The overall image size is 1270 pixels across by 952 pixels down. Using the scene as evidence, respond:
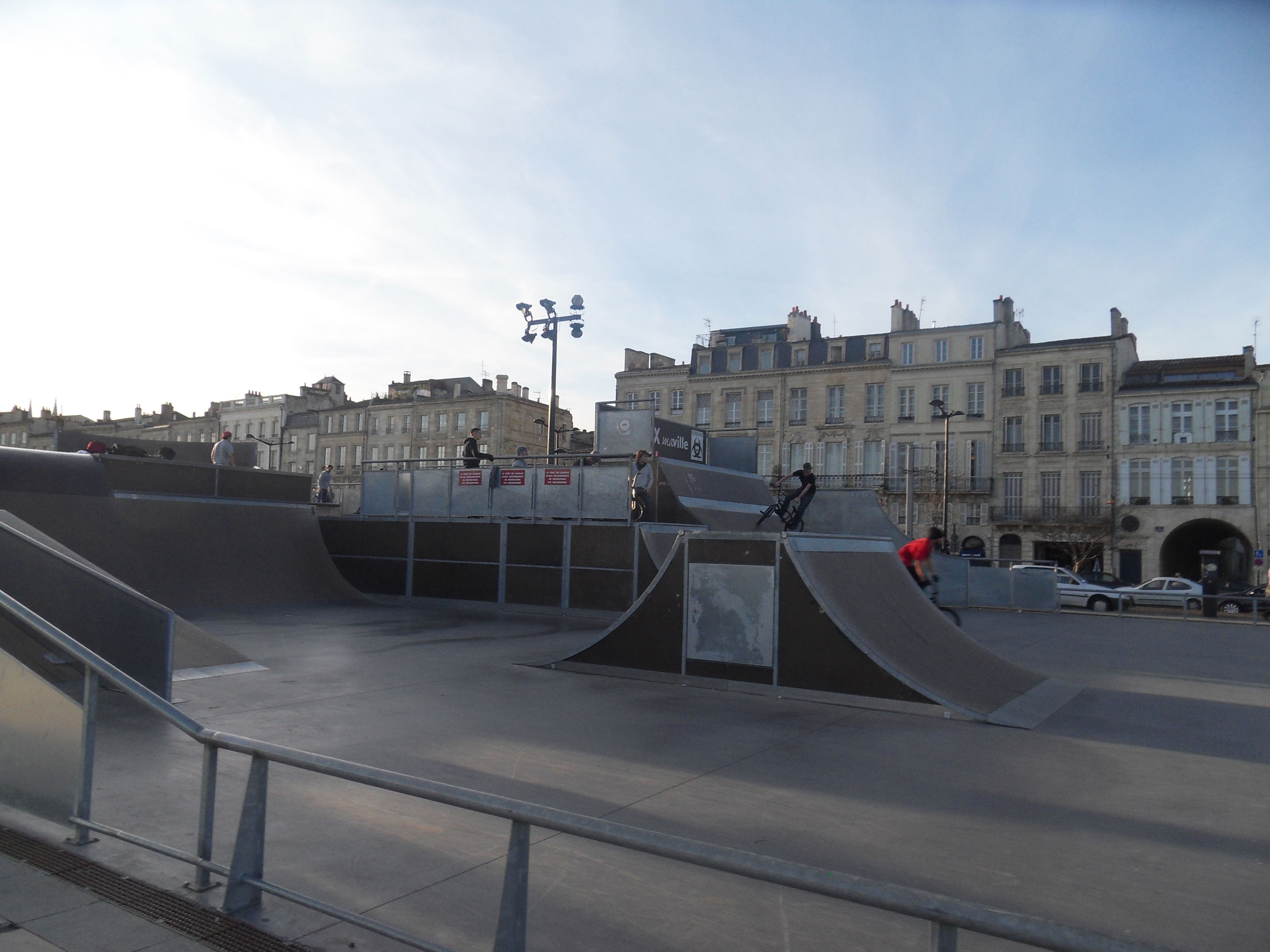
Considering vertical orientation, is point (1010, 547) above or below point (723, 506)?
below

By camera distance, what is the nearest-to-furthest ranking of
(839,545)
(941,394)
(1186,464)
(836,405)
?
(839,545) → (1186,464) → (941,394) → (836,405)

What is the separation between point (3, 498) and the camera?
15.1 meters

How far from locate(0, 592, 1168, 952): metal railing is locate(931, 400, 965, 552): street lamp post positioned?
29733 mm

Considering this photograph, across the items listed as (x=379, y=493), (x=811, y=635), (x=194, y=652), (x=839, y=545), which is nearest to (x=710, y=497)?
(x=379, y=493)

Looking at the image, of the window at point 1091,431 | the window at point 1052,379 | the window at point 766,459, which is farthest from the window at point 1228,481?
the window at point 766,459

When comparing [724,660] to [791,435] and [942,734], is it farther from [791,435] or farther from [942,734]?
[791,435]

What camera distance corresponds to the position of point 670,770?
5902mm

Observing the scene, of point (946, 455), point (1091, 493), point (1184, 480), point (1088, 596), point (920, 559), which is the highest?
point (946, 455)

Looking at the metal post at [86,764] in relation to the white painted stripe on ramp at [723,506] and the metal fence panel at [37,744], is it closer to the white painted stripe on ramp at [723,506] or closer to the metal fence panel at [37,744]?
the metal fence panel at [37,744]

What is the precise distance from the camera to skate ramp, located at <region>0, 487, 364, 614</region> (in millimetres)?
16531

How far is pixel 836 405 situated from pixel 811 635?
49.9 metres

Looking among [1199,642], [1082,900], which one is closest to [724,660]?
[1082,900]

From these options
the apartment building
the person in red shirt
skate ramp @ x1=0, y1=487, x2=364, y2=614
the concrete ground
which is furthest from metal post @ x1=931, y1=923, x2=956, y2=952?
the apartment building

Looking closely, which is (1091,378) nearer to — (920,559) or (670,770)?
(920,559)
